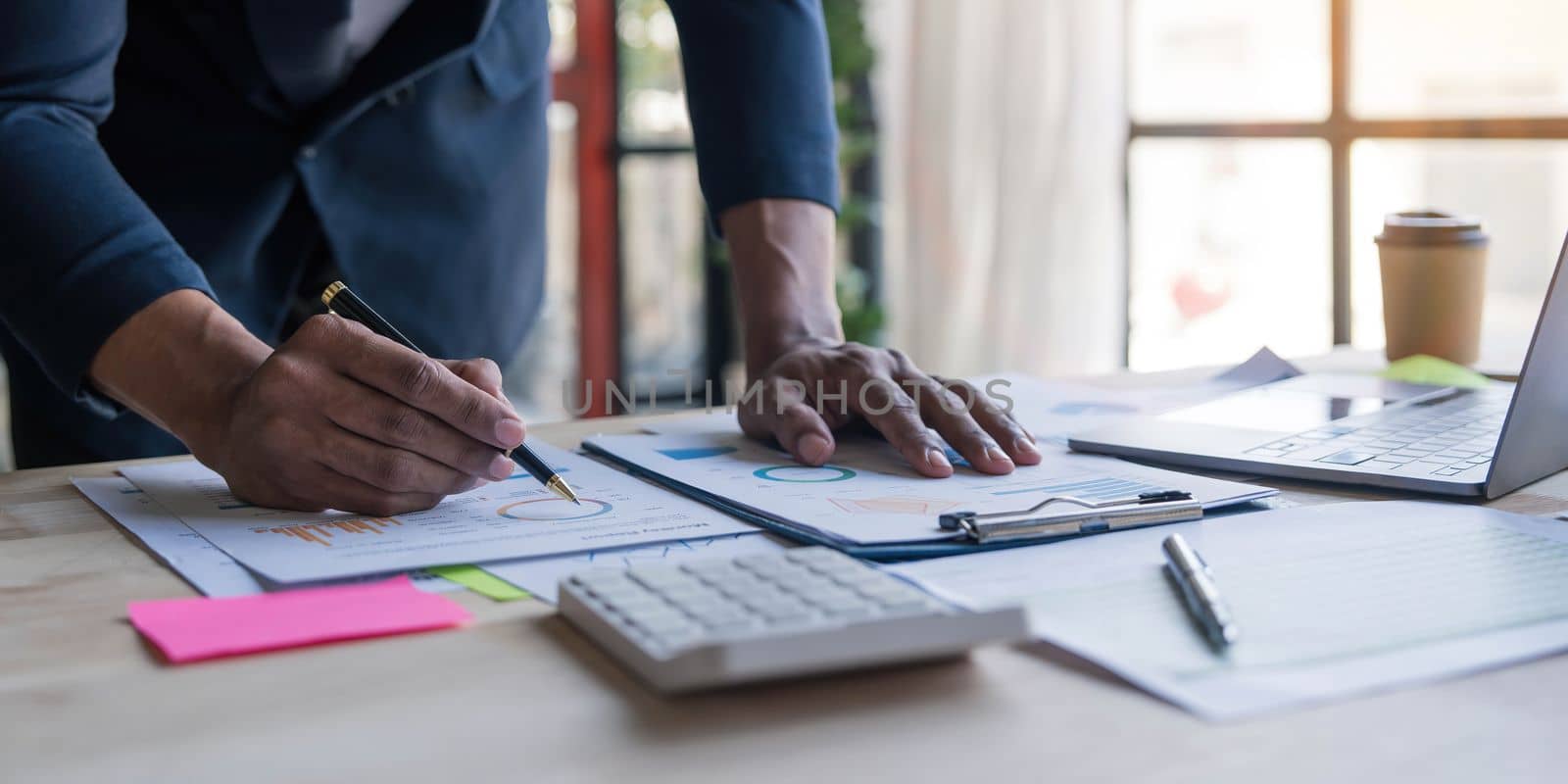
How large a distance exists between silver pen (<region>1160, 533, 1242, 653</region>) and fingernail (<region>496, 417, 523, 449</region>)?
387 millimetres

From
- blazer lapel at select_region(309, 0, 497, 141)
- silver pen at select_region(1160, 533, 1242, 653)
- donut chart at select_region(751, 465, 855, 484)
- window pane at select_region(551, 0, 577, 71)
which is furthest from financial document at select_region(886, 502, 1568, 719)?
window pane at select_region(551, 0, 577, 71)

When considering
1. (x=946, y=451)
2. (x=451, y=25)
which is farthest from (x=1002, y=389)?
(x=451, y=25)

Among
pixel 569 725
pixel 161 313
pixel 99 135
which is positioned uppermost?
pixel 99 135

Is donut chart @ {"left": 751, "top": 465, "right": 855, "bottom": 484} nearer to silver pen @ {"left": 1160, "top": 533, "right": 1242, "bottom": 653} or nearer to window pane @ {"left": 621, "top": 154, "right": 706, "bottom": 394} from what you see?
silver pen @ {"left": 1160, "top": 533, "right": 1242, "bottom": 653}

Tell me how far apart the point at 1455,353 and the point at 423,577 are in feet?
3.77

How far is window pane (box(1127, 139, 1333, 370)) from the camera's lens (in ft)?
9.89

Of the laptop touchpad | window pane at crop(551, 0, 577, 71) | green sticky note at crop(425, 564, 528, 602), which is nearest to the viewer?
green sticky note at crop(425, 564, 528, 602)

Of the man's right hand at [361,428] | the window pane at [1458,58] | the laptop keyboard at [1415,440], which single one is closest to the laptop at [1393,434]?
the laptop keyboard at [1415,440]

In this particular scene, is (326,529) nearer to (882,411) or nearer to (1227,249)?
(882,411)

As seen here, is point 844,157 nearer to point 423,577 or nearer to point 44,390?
point 44,390

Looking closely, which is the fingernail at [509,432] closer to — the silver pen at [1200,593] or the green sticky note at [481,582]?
the green sticky note at [481,582]

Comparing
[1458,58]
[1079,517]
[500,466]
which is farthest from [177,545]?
[1458,58]

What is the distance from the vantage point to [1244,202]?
3.15 m

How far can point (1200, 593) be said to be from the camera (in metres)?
0.64
